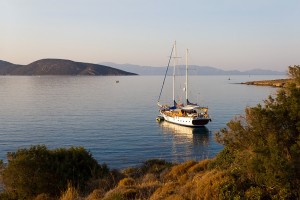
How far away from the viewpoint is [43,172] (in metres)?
14.3

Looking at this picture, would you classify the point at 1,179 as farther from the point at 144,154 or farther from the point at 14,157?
the point at 144,154

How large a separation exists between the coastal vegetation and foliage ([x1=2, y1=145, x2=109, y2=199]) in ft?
0.13

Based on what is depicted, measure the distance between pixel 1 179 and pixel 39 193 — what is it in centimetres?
249

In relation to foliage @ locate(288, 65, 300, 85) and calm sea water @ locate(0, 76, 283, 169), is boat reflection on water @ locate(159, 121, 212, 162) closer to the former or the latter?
calm sea water @ locate(0, 76, 283, 169)

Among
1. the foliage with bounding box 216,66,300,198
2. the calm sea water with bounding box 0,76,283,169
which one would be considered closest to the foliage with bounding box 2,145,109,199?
the foliage with bounding box 216,66,300,198

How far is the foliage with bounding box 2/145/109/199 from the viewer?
13.9m

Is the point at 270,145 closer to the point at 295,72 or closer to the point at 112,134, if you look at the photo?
the point at 295,72

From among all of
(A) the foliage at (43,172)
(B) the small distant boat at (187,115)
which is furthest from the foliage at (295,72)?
(B) the small distant boat at (187,115)

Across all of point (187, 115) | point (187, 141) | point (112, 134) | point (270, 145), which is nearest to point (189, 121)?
point (187, 115)

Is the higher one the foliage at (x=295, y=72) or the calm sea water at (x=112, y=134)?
the foliage at (x=295, y=72)

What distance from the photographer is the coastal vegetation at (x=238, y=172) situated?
862 centimetres

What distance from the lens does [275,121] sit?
985cm

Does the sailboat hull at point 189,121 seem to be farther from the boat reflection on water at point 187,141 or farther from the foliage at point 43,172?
the foliage at point 43,172

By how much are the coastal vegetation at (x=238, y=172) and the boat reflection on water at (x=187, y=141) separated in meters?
18.7
